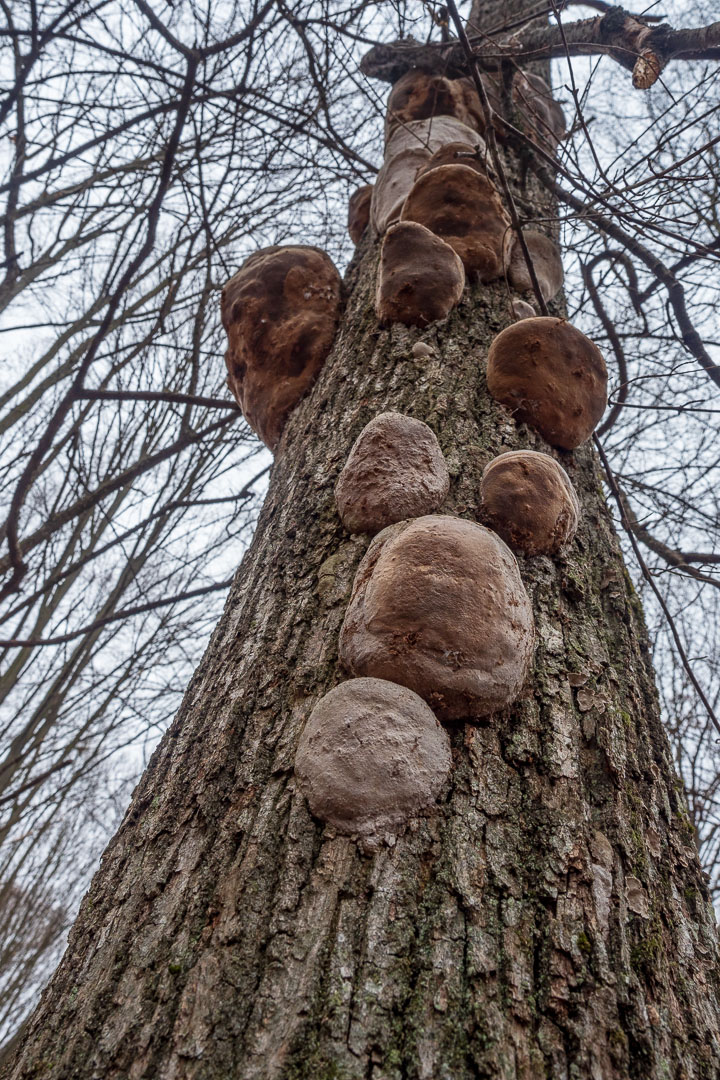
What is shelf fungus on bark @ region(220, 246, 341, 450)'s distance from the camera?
2.17 meters

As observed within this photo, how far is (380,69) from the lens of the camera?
144 inches

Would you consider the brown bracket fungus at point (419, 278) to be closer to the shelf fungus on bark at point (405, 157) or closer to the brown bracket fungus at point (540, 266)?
the brown bracket fungus at point (540, 266)

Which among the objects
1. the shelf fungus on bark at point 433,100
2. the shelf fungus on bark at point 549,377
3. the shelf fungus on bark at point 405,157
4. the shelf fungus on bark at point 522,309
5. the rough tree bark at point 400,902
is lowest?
the rough tree bark at point 400,902

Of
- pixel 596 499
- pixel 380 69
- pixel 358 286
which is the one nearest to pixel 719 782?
pixel 596 499

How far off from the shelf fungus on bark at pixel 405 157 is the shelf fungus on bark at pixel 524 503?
1.47 metres

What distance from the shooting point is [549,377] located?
1.68 m

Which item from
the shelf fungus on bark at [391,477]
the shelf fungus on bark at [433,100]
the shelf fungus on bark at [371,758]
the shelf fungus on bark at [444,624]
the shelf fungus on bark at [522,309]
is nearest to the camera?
the shelf fungus on bark at [371,758]

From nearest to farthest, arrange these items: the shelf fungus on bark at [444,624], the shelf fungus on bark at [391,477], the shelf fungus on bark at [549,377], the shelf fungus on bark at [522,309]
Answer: the shelf fungus on bark at [444,624] → the shelf fungus on bark at [391,477] → the shelf fungus on bark at [549,377] → the shelf fungus on bark at [522,309]

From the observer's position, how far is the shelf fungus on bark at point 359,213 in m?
3.22

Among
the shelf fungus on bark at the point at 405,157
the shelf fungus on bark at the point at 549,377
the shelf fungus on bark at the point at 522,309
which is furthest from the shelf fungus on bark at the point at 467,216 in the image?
the shelf fungus on bark at the point at 549,377

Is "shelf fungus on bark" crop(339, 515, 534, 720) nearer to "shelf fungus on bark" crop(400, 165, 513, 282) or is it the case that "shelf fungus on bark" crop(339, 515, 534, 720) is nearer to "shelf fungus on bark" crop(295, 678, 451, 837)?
"shelf fungus on bark" crop(295, 678, 451, 837)

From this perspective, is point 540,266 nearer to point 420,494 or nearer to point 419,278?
point 419,278

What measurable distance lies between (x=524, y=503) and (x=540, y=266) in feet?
4.68

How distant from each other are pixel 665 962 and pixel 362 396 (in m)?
1.34
